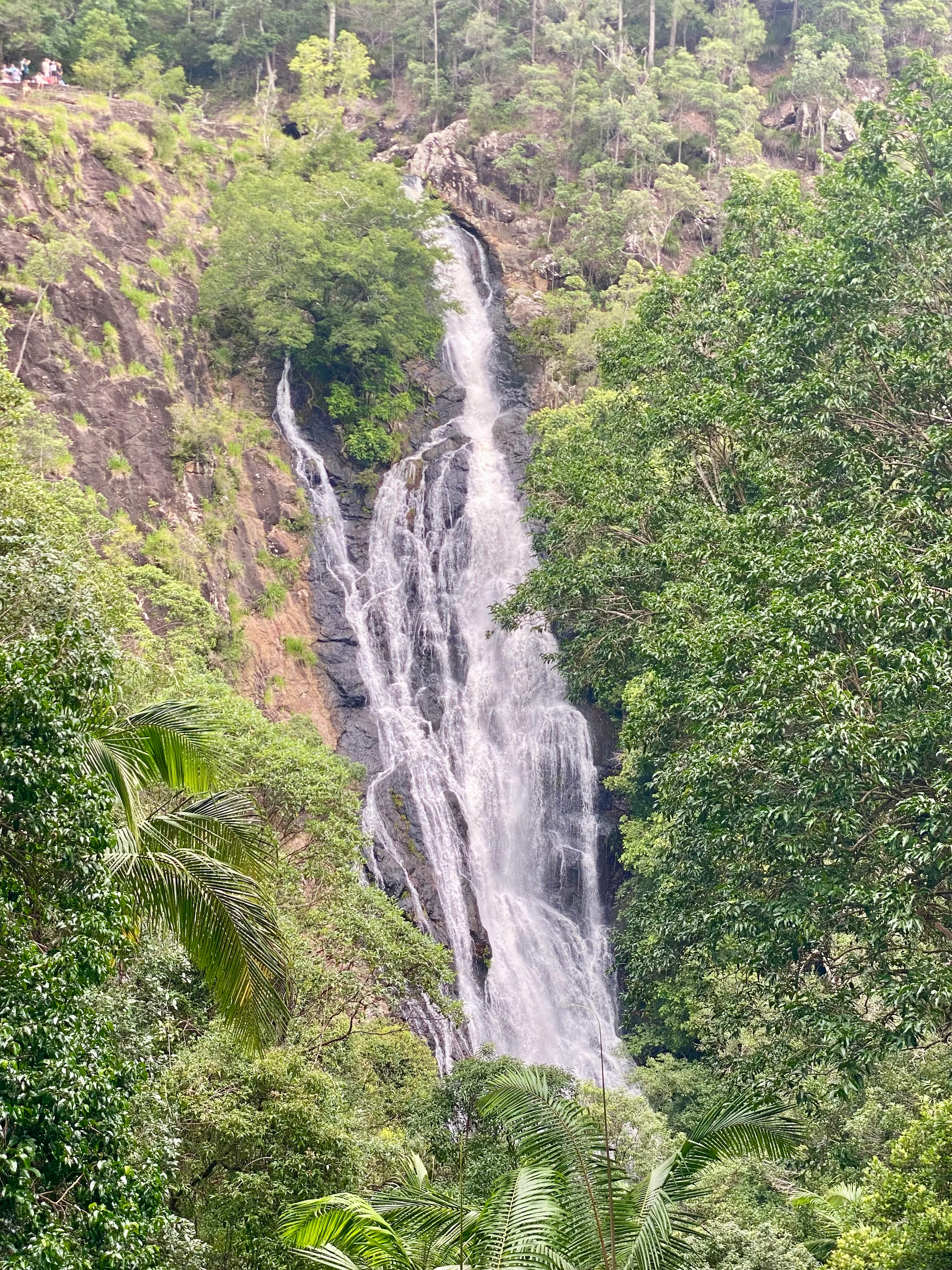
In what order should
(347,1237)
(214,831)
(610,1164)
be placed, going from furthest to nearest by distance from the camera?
(214,831)
(610,1164)
(347,1237)

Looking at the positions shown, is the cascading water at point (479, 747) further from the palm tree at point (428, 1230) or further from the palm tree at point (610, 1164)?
the palm tree at point (428, 1230)

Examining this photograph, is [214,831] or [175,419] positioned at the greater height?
[214,831]

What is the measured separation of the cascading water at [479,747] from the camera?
21.8 m

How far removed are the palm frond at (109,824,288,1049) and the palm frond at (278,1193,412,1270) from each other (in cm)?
118

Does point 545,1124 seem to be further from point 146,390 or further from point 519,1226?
point 146,390

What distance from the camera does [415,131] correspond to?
144ft

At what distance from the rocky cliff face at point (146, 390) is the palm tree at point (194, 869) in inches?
535

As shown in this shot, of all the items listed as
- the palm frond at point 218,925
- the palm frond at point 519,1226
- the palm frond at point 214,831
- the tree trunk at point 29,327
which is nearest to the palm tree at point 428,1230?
the palm frond at point 519,1226

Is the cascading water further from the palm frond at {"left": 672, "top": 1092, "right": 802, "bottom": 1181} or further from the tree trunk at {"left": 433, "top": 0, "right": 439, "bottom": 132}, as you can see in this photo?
the tree trunk at {"left": 433, "top": 0, "right": 439, "bottom": 132}

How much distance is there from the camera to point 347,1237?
7289mm

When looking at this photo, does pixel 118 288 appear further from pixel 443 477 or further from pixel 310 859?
pixel 310 859

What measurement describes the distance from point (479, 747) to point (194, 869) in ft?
56.5

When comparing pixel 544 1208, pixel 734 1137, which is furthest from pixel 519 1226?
pixel 734 1137

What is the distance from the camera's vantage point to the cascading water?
21781 mm
